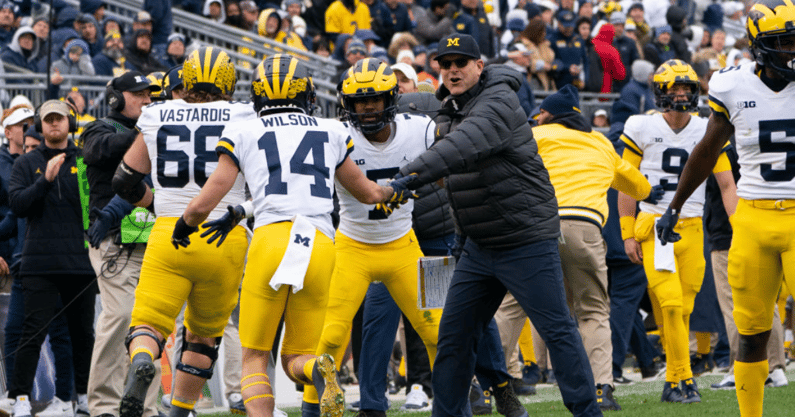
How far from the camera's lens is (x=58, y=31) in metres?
12.8

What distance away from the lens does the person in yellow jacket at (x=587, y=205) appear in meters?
7.23

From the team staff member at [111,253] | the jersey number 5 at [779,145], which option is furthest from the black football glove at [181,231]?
the jersey number 5 at [779,145]

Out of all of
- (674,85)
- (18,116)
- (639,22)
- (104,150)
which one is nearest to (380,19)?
(639,22)

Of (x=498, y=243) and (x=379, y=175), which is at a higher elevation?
(x=379, y=175)

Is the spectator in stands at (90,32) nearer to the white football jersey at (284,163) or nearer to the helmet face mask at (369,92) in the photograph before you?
the helmet face mask at (369,92)

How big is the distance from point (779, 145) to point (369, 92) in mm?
2237

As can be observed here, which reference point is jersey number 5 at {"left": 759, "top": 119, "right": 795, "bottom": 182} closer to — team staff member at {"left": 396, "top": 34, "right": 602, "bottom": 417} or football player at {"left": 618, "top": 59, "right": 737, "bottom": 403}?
team staff member at {"left": 396, "top": 34, "right": 602, "bottom": 417}

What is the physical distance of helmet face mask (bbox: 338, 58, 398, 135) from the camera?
605cm

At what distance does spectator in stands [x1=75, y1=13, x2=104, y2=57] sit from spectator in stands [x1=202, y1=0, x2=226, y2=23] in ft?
6.08

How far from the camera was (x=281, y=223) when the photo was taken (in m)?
5.13

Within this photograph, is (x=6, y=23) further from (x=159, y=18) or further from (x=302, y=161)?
(x=302, y=161)

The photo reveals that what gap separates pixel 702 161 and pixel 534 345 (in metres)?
4.21

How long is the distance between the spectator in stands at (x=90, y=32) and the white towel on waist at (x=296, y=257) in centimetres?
859

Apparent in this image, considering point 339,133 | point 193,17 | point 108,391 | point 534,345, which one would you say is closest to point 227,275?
point 339,133
